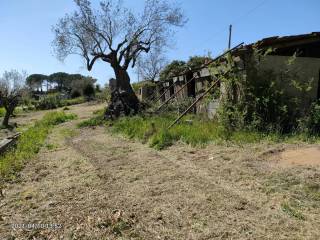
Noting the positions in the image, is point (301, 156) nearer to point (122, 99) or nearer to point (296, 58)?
point (296, 58)

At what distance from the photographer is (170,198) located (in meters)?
5.04

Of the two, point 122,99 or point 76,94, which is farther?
point 76,94

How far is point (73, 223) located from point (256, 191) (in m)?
2.68

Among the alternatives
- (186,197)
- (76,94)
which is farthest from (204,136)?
(76,94)

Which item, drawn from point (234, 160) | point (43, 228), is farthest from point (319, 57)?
point (43, 228)

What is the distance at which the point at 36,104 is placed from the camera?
129 ft

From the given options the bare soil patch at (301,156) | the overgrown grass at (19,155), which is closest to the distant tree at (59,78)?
the overgrown grass at (19,155)

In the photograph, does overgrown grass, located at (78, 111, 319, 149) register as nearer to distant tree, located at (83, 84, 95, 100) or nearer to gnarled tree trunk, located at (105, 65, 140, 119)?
gnarled tree trunk, located at (105, 65, 140, 119)

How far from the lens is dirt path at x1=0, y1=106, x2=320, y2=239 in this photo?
4.05m

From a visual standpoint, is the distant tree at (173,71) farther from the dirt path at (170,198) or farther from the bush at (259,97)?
the dirt path at (170,198)

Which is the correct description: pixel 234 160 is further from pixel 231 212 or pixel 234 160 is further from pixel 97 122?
pixel 97 122

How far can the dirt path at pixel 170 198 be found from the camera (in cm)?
405

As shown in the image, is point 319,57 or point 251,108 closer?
point 251,108

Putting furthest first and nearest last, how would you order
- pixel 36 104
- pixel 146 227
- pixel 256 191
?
pixel 36 104, pixel 256 191, pixel 146 227
